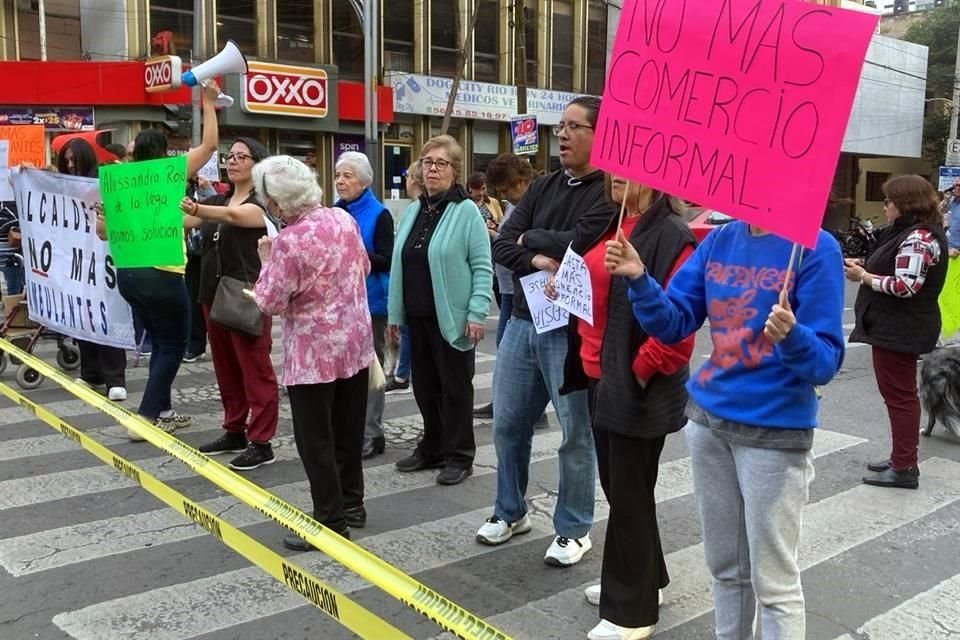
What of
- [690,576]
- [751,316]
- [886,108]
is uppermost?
[886,108]

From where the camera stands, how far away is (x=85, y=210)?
247 inches

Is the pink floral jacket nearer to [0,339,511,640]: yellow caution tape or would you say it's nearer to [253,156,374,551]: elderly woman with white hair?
[253,156,374,551]: elderly woman with white hair

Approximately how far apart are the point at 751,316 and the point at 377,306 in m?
3.66

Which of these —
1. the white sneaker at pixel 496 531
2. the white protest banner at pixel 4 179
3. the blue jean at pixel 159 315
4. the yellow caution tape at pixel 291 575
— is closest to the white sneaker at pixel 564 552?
the white sneaker at pixel 496 531

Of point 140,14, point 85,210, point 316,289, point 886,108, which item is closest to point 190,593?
point 316,289

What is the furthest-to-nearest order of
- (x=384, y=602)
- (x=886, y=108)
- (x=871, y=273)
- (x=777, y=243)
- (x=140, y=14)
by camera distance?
(x=886, y=108)
(x=140, y=14)
(x=871, y=273)
(x=384, y=602)
(x=777, y=243)

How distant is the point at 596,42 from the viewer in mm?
32469

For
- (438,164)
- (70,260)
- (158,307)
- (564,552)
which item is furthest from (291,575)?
(70,260)

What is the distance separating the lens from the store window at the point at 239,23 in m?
23.9

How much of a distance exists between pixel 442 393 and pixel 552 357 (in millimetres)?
1678

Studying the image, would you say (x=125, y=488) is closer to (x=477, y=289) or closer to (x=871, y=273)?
(x=477, y=289)

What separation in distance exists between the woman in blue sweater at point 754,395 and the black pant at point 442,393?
259 centimetres

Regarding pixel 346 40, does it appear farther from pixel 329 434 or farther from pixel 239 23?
pixel 329 434

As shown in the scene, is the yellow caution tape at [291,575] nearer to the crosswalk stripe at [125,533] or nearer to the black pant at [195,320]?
the crosswalk stripe at [125,533]
